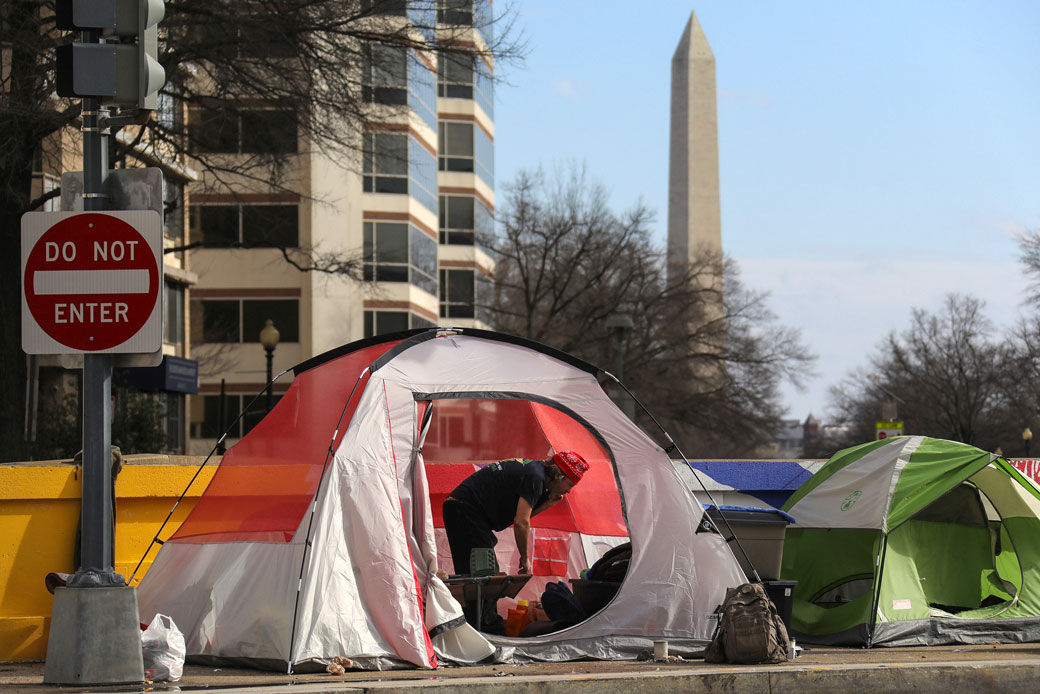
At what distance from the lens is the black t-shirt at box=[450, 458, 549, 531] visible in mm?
9617

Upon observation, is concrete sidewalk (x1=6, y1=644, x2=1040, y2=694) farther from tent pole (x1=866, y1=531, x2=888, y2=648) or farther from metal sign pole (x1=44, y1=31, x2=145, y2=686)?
tent pole (x1=866, y1=531, x2=888, y2=648)

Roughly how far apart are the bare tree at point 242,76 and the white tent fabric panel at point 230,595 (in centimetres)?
825

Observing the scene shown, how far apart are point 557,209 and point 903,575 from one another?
3228cm

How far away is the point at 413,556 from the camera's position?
28.0 feet

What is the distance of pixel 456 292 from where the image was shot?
48.1 meters

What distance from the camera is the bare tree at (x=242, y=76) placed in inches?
618

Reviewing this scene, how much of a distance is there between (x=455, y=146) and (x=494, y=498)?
1606 inches

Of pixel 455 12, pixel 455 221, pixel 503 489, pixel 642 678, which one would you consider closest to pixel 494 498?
pixel 503 489

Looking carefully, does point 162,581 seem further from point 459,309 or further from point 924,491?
point 459,309

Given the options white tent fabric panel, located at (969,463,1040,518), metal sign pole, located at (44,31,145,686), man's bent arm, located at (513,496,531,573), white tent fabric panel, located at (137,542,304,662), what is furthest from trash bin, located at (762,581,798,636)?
metal sign pole, located at (44,31,145,686)

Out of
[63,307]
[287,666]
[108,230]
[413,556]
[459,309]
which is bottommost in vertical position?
[287,666]

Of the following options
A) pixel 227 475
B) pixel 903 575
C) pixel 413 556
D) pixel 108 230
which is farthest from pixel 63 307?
pixel 903 575

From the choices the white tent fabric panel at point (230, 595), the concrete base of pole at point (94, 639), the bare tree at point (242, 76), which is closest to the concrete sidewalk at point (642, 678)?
the concrete base of pole at point (94, 639)

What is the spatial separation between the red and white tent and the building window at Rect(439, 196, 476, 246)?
130 feet
